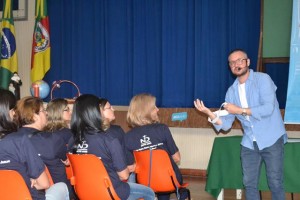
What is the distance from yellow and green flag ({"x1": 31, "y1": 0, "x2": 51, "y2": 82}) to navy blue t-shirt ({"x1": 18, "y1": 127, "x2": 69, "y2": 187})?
4.23 m

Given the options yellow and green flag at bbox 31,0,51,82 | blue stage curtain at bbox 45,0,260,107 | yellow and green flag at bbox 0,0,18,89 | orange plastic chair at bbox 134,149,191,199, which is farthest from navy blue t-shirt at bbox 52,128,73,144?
yellow and green flag at bbox 0,0,18,89

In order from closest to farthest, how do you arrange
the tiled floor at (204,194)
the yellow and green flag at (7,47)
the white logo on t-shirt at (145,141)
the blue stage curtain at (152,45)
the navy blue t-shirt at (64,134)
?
1. the navy blue t-shirt at (64,134)
2. the white logo on t-shirt at (145,141)
3. the tiled floor at (204,194)
4. the blue stage curtain at (152,45)
5. the yellow and green flag at (7,47)

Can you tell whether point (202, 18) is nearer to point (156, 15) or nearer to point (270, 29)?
point (156, 15)

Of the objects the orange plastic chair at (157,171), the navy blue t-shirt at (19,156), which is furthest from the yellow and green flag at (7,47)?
the navy blue t-shirt at (19,156)

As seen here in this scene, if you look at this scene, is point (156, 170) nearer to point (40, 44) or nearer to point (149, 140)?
point (149, 140)

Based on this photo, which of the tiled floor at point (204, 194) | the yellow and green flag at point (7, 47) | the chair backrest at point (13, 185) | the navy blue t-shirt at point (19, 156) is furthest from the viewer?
the yellow and green flag at point (7, 47)

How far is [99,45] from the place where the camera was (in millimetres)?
6652

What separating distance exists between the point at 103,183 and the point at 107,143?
0.79ft

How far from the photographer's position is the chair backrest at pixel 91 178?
2.40 m

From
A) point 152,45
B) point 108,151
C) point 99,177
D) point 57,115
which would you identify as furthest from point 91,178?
point 152,45

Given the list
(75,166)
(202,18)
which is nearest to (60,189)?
(75,166)

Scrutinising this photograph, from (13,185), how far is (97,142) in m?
0.68

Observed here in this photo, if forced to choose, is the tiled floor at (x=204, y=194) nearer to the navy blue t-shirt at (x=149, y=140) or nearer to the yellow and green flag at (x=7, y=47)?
the navy blue t-shirt at (x=149, y=140)

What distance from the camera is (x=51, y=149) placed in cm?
269
